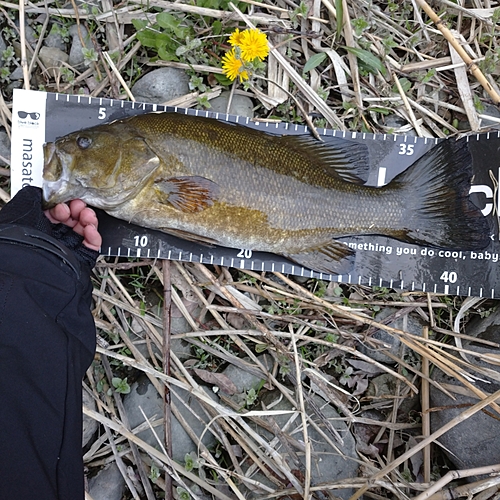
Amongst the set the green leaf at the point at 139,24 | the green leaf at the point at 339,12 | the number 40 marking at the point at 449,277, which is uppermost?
the green leaf at the point at 339,12

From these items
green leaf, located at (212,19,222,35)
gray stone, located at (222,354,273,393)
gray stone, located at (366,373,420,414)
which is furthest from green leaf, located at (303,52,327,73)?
gray stone, located at (366,373,420,414)

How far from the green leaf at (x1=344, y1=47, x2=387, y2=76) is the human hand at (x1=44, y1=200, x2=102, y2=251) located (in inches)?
84.9

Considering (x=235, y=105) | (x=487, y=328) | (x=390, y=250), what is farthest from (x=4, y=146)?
(x=487, y=328)

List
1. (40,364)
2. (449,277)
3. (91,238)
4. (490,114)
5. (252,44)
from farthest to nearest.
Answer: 1. (490,114)
2. (449,277)
3. (252,44)
4. (91,238)
5. (40,364)

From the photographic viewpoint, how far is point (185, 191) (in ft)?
9.37

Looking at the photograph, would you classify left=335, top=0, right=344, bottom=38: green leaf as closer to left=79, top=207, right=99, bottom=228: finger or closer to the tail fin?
the tail fin

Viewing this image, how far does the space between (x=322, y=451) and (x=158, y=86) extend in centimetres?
280

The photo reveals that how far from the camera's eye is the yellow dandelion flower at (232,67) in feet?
10.3

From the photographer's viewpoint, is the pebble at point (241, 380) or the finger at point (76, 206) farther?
the pebble at point (241, 380)

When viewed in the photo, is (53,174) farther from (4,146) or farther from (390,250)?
(390,250)

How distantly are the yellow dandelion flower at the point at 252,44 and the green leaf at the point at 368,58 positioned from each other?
66 cm

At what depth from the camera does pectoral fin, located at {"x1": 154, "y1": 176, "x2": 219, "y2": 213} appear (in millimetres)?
2854

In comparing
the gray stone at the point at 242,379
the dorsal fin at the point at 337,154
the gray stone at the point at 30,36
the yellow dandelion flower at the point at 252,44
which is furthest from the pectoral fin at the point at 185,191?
→ the gray stone at the point at 30,36

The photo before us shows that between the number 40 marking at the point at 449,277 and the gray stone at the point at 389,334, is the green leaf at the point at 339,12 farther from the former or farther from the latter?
the gray stone at the point at 389,334
